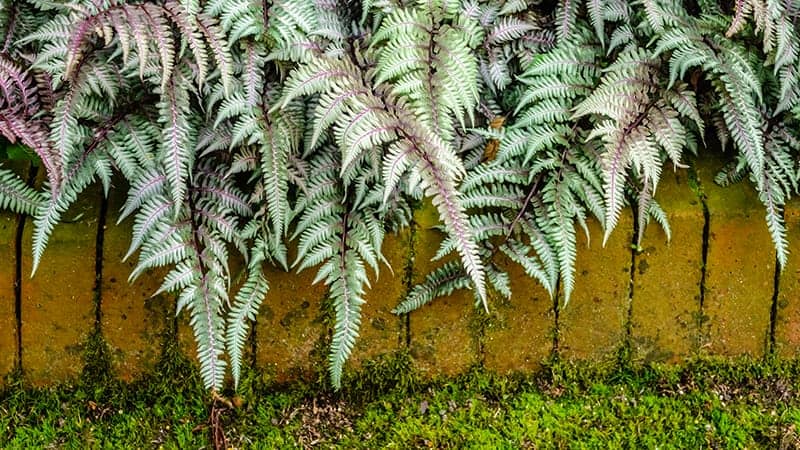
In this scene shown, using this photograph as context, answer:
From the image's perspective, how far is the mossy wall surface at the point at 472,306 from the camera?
2740 mm

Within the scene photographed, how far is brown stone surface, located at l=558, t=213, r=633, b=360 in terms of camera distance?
9.28 feet

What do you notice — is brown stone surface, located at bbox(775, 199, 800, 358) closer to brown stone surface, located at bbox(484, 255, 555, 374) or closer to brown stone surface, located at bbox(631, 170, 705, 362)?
brown stone surface, located at bbox(631, 170, 705, 362)

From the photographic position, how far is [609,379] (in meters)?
2.92

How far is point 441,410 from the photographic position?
2811 mm

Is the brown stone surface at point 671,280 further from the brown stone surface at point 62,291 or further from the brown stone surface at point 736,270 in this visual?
the brown stone surface at point 62,291

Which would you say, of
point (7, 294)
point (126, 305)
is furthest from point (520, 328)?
point (7, 294)

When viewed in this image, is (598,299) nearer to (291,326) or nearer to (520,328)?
(520,328)

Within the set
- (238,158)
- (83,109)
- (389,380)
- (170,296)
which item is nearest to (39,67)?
(83,109)

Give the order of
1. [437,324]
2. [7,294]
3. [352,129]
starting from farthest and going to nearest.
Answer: [437,324] < [7,294] < [352,129]

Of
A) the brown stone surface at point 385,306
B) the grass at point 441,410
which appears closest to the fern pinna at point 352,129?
the brown stone surface at point 385,306

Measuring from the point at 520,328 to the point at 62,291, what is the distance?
153 centimetres

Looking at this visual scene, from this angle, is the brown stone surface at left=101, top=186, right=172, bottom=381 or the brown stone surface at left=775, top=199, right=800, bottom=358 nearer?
the brown stone surface at left=101, top=186, right=172, bottom=381

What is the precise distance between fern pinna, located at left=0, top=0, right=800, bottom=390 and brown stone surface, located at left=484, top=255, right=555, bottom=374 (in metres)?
0.07

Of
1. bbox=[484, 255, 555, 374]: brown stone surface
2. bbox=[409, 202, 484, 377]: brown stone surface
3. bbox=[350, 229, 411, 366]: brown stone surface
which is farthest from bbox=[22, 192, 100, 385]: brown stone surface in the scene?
bbox=[484, 255, 555, 374]: brown stone surface
